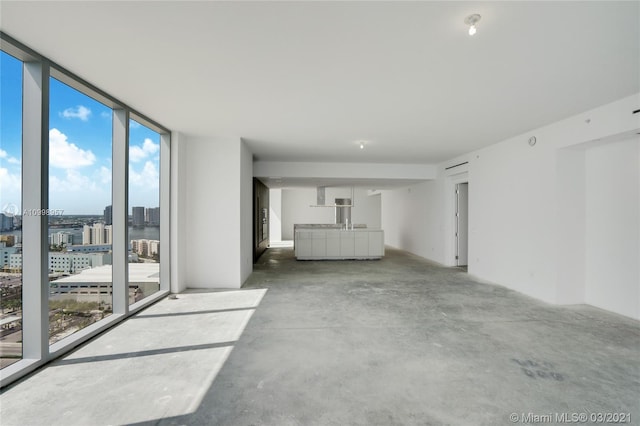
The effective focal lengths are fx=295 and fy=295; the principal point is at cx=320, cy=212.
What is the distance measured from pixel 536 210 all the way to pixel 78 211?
567 centimetres

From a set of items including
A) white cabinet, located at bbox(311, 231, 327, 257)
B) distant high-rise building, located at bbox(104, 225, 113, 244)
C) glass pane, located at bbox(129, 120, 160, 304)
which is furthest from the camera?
white cabinet, located at bbox(311, 231, 327, 257)

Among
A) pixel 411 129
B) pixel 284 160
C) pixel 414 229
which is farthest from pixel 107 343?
pixel 414 229

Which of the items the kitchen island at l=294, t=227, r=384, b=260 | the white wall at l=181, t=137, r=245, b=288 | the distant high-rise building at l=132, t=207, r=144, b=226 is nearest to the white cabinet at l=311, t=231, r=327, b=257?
the kitchen island at l=294, t=227, r=384, b=260

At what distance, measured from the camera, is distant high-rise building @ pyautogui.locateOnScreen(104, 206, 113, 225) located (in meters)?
3.29

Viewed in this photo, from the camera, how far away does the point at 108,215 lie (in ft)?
10.9

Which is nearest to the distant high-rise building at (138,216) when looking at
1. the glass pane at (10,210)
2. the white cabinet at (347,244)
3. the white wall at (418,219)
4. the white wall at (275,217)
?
the glass pane at (10,210)

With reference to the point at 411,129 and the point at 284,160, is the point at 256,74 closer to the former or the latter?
the point at 411,129

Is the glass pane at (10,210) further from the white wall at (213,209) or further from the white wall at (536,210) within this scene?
the white wall at (536,210)

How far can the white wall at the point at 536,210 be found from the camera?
354 centimetres

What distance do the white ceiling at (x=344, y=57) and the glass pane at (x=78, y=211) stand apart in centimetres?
42

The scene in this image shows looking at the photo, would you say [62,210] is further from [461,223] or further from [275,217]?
[275,217]

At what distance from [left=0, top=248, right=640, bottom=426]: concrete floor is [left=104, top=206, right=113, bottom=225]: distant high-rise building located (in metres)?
1.16

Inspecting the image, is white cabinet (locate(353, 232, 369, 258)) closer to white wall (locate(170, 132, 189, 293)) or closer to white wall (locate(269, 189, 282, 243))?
white wall (locate(170, 132, 189, 293))

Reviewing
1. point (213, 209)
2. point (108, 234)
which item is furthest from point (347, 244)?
point (108, 234)
